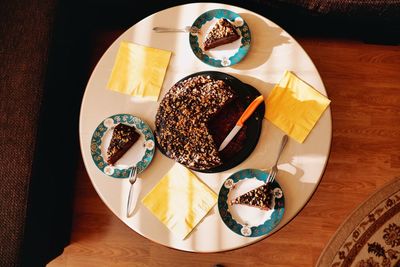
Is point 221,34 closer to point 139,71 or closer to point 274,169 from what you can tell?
point 139,71

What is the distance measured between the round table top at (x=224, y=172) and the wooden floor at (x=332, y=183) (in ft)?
2.56

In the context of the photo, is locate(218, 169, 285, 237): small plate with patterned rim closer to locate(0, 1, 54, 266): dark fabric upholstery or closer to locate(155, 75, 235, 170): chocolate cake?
locate(155, 75, 235, 170): chocolate cake

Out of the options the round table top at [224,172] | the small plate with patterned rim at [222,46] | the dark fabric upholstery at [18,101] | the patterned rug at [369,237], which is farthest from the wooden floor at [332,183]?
the small plate with patterned rim at [222,46]

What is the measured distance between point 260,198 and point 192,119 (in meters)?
0.40

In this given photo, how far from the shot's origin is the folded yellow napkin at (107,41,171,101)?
1.70 meters

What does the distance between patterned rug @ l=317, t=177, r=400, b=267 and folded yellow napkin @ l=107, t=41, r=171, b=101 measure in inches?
52.5

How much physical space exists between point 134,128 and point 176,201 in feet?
1.10

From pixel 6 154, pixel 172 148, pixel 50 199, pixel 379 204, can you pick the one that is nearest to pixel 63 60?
pixel 6 154

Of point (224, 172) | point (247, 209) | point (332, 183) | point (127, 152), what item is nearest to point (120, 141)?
point (127, 152)

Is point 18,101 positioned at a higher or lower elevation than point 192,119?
lower

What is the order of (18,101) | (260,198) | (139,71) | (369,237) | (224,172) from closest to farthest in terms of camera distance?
(260,198), (224,172), (139,71), (18,101), (369,237)

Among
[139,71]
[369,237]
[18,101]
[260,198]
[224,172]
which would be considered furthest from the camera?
[369,237]

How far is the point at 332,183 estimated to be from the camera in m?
2.32

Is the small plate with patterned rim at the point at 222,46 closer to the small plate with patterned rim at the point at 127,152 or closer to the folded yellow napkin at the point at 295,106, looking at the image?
the folded yellow napkin at the point at 295,106
